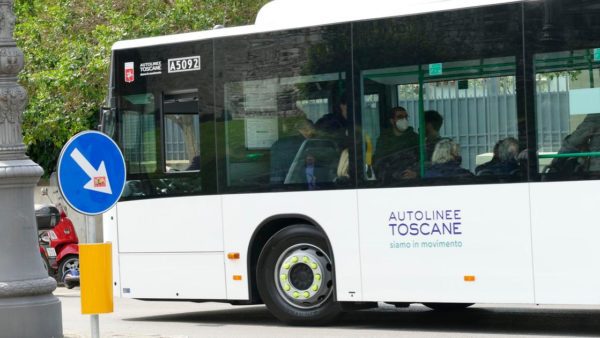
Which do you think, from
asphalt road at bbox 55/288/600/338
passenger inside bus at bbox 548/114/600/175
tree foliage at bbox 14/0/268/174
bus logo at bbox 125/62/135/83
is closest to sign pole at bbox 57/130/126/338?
asphalt road at bbox 55/288/600/338

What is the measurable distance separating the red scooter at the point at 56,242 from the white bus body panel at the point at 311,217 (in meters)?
9.77

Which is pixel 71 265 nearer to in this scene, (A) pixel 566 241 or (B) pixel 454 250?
(B) pixel 454 250

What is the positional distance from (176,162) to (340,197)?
7.48 feet

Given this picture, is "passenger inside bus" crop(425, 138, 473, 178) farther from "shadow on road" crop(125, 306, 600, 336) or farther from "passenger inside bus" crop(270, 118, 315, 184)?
"shadow on road" crop(125, 306, 600, 336)

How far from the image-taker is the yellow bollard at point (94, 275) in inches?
420

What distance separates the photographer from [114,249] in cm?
1491

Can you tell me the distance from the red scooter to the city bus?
8358 mm

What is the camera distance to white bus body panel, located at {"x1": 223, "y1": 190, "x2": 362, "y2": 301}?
13.0m

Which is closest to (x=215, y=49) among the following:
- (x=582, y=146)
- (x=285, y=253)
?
(x=285, y=253)

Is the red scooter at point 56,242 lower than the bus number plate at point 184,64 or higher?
lower

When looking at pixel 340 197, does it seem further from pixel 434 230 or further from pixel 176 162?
pixel 176 162

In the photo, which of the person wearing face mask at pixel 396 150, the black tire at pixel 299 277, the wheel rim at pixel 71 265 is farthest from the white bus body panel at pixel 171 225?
the wheel rim at pixel 71 265

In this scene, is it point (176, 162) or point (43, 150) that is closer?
point (176, 162)

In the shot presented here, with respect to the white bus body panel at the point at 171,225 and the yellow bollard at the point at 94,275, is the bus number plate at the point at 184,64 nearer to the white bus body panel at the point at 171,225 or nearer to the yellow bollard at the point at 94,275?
the white bus body panel at the point at 171,225
